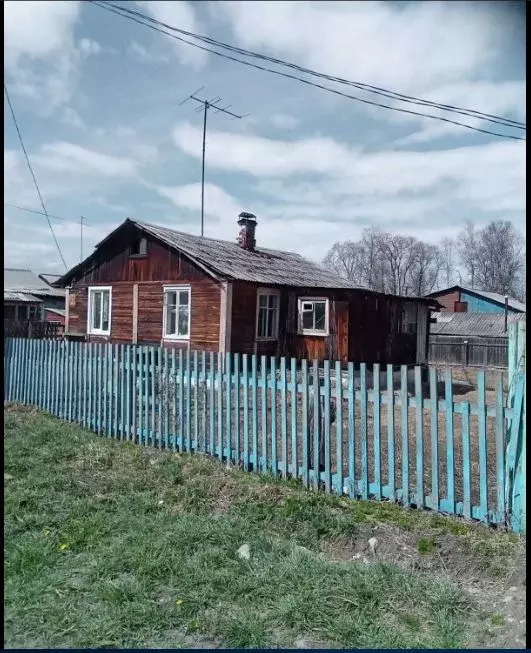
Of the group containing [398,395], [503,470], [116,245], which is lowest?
[503,470]

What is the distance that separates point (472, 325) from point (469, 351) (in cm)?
505

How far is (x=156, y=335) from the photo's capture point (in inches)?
606

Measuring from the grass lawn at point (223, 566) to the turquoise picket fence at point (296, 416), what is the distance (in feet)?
0.89

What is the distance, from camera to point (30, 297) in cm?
2723

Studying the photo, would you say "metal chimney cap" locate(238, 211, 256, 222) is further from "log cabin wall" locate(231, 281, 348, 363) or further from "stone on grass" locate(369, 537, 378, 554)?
"stone on grass" locate(369, 537, 378, 554)

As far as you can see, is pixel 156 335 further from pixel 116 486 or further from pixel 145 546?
pixel 145 546

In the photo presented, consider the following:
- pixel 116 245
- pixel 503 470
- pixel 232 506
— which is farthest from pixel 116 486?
pixel 116 245

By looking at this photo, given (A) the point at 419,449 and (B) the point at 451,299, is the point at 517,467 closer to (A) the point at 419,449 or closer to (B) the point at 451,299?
(A) the point at 419,449

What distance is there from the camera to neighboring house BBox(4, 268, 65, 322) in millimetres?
25078

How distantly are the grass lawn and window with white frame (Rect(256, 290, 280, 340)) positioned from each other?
9.86 m

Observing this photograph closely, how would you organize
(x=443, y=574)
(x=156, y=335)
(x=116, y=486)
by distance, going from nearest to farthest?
(x=443, y=574) → (x=116, y=486) → (x=156, y=335)

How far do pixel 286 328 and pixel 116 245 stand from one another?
590cm

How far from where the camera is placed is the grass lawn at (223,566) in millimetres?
2656

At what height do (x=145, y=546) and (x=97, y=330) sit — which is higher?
(x=97, y=330)
